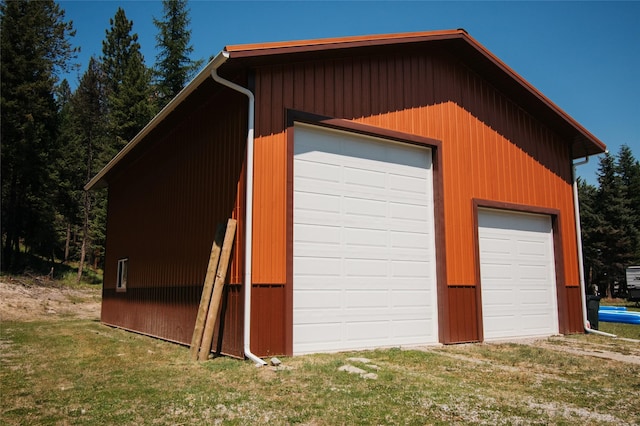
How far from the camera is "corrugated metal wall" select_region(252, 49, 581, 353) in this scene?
750cm

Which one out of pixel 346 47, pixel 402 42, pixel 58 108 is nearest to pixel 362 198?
pixel 346 47

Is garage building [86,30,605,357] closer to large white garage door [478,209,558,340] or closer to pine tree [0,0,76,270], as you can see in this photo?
large white garage door [478,209,558,340]

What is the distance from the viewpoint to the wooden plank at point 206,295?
7.32 meters

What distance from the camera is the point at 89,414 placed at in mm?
4316

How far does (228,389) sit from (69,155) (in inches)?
1470

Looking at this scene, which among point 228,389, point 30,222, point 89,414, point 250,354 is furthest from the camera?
point 30,222

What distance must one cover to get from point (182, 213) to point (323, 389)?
5883 mm

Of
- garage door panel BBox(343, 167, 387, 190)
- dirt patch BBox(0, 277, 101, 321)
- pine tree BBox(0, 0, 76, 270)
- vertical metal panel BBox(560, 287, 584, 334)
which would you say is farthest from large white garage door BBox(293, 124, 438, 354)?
pine tree BBox(0, 0, 76, 270)

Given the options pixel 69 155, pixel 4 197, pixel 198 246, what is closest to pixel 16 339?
pixel 198 246

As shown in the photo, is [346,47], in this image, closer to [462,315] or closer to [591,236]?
[462,315]

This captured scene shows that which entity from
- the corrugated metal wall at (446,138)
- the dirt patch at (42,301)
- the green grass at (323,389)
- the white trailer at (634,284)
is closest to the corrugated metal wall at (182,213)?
the corrugated metal wall at (446,138)

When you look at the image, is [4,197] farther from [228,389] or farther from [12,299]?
[228,389]

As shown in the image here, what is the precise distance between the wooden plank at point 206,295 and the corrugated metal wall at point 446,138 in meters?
0.82

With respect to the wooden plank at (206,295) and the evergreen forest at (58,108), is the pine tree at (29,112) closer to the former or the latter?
the evergreen forest at (58,108)
